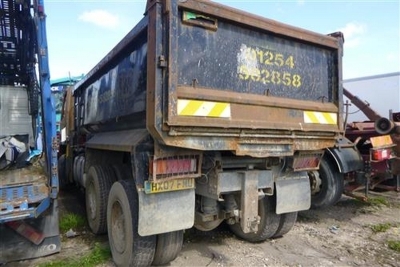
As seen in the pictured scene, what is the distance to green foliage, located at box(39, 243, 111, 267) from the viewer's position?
10.9 ft

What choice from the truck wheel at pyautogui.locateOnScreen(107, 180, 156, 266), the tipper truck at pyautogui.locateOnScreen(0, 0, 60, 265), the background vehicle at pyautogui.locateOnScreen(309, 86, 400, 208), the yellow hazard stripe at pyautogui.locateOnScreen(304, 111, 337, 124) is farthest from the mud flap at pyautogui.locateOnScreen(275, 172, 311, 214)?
the tipper truck at pyautogui.locateOnScreen(0, 0, 60, 265)

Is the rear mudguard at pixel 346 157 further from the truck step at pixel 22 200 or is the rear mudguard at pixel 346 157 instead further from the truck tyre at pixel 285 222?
the truck step at pixel 22 200

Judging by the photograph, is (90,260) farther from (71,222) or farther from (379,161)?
(379,161)

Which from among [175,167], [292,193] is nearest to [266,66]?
[175,167]

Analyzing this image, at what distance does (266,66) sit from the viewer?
317 centimetres

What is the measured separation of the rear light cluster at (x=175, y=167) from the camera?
8.82 ft

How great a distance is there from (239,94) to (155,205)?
1224mm

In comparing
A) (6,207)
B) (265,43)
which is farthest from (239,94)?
(6,207)

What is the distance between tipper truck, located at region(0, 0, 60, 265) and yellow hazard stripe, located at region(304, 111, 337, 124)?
260 centimetres

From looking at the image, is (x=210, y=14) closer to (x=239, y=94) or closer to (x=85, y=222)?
(x=239, y=94)

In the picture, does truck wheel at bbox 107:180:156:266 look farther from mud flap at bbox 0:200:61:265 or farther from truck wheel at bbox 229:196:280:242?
truck wheel at bbox 229:196:280:242

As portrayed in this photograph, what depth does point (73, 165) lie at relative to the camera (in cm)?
632

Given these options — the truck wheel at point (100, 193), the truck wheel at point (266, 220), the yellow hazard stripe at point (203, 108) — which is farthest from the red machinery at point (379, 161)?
the truck wheel at point (100, 193)

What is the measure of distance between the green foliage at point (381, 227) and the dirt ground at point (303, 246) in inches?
1.4
